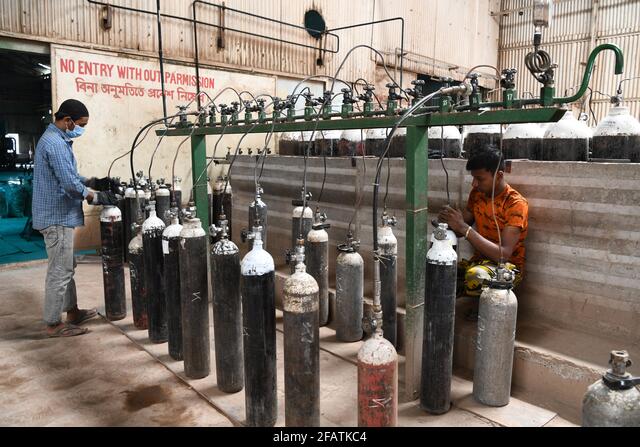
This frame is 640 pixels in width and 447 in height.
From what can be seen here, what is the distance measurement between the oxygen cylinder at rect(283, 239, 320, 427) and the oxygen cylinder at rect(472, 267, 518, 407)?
0.82 m

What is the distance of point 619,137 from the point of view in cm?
256

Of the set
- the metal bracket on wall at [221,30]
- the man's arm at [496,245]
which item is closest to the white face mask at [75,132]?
the man's arm at [496,245]

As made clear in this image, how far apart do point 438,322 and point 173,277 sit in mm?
1441

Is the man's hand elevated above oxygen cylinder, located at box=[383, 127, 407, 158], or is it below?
below

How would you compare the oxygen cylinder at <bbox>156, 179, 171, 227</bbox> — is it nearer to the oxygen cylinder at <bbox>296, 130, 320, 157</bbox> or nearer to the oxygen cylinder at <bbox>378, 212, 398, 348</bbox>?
the oxygen cylinder at <bbox>296, 130, 320, 157</bbox>

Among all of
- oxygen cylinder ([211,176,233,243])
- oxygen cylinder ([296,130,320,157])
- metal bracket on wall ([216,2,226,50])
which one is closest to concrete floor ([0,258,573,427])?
oxygen cylinder ([211,176,233,243])

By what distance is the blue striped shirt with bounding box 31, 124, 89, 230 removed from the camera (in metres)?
2.87

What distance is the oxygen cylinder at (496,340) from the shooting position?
2084 millimetres

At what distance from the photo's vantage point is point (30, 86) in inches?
389

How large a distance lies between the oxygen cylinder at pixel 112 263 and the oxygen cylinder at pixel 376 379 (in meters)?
2.26

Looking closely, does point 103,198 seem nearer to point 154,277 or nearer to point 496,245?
point 154,277

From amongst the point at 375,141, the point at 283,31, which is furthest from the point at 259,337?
the point at 283,31
